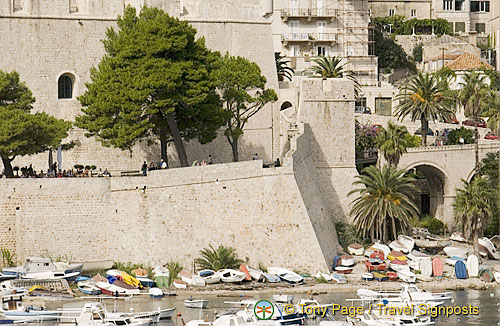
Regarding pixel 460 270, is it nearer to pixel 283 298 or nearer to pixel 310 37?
pixel 283 298

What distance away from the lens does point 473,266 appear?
195 ft

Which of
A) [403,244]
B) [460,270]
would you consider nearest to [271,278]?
[403,244]

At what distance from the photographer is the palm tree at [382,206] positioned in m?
61.8

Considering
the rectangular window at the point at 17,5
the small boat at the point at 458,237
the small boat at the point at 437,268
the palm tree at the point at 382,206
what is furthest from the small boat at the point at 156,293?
the small boat at the point at 458,237

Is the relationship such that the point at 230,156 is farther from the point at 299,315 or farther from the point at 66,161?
the point at 299,315

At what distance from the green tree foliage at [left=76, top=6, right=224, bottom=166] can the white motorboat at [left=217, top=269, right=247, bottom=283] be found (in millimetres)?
7372

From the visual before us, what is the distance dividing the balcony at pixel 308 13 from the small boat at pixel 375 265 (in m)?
30.7

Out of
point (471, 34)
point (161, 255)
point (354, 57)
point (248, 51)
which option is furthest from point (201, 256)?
Answer: point (471, 34)

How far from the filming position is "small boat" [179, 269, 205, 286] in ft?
182

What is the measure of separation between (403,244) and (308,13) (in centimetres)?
2914

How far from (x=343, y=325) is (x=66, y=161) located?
2050cm

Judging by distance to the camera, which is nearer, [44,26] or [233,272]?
[233,272]

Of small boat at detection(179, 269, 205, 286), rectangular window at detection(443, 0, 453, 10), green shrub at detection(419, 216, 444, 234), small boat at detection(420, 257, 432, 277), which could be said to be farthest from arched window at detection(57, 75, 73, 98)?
rectangular window at detection(443, 0, 453, 10)

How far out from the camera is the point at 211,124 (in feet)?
201
